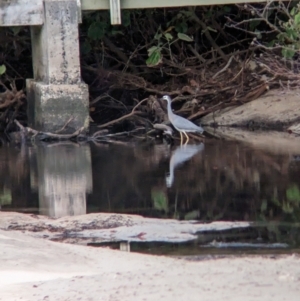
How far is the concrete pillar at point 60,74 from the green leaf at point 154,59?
97.1 inches

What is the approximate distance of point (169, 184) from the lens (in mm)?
10312

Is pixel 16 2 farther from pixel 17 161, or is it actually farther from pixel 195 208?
pixel 195 208

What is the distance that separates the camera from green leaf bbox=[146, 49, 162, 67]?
1708 centimetres

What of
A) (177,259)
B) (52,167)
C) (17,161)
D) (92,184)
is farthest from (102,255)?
(17,161)

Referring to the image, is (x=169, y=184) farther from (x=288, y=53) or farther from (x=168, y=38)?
(x=168, y=38)

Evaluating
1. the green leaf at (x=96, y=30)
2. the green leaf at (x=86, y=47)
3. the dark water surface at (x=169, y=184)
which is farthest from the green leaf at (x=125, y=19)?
the dark water surface at (x=169, y=184)

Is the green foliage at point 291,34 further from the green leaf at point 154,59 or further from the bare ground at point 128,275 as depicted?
the bare ground at point 128,275

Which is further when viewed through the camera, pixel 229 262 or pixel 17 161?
pixel 17 161

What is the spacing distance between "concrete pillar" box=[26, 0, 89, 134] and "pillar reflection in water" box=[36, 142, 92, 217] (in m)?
0.53

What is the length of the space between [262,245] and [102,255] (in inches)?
54.2

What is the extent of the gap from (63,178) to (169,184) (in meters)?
1.51

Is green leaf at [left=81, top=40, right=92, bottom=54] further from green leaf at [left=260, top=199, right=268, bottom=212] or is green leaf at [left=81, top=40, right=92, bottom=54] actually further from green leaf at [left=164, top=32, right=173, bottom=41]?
green leaf at [left=260, top=199, right=268, bottom=212]

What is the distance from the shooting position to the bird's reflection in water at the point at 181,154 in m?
11.1

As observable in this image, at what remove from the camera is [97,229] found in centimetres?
792
